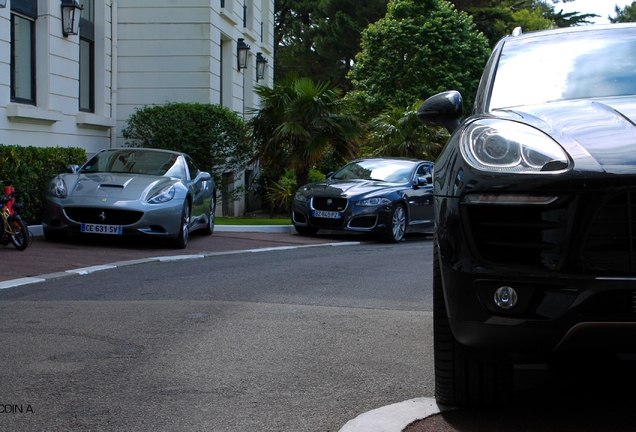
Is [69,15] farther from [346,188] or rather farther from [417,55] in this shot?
[417,55]

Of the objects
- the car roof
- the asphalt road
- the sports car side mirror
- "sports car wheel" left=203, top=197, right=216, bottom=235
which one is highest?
the car roof

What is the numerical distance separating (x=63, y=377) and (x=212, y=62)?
17023 mm

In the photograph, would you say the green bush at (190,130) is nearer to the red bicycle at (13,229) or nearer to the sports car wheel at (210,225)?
the sports car wheel at (210,225)

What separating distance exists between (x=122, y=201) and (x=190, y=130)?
7.86m

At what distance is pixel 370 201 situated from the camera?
47.4ft

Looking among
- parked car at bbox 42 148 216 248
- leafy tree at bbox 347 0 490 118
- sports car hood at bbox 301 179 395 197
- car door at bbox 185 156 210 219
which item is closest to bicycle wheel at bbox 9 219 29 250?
parked car at bbox 42 148 216 248

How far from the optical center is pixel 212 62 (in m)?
20.6

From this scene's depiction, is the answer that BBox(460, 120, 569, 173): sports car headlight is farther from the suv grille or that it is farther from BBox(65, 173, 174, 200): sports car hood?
BBox(65, 173, 174, 200): sports car hood

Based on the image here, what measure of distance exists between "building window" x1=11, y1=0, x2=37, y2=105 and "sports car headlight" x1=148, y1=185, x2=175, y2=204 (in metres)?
4.73

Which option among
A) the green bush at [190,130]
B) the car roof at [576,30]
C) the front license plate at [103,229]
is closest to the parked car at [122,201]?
the front license plate at [103,229]

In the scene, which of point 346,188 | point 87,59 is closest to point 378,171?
point 346,188

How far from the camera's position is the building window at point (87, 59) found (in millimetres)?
18000

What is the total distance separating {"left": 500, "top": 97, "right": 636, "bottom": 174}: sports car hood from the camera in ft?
10.1

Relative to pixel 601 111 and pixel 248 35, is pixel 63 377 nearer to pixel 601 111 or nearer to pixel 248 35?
pixel 601 111
